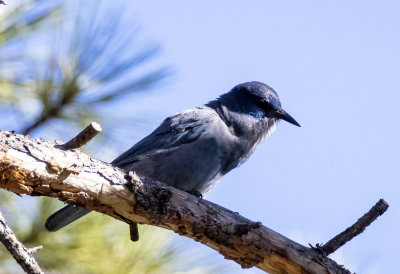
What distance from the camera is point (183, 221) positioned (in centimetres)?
318

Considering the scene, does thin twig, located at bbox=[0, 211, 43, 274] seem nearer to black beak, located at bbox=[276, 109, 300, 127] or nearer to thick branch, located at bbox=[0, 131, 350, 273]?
thick branch, located at bbox=[0, 131, 350, 273]

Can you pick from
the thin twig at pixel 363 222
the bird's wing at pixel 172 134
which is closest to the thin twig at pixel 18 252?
the thin twig at pixel 363 222

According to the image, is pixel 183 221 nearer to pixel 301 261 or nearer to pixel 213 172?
pixel 301 261

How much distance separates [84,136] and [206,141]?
1688 mm

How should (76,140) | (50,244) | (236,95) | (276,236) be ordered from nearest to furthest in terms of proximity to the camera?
(76,140) → (276,236) → (50,244) → (236,95)

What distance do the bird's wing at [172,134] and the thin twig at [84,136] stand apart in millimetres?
1315

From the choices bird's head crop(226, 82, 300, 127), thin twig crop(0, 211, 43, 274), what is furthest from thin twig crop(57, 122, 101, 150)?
bird's head crop(226, 82, 300, 127)

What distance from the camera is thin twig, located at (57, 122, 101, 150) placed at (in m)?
2.61

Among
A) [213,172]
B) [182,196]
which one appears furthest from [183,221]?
[213,172]

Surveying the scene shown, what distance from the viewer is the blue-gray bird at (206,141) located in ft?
13.6

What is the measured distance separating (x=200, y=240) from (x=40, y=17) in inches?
67.9

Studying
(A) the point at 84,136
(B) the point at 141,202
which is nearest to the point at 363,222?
(B) the point at 141,202

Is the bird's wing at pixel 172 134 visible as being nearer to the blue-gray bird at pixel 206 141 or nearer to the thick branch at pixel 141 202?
the blue-gray bird at pixel 206 141

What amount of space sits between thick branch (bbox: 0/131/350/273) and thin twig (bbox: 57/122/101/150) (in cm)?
4
